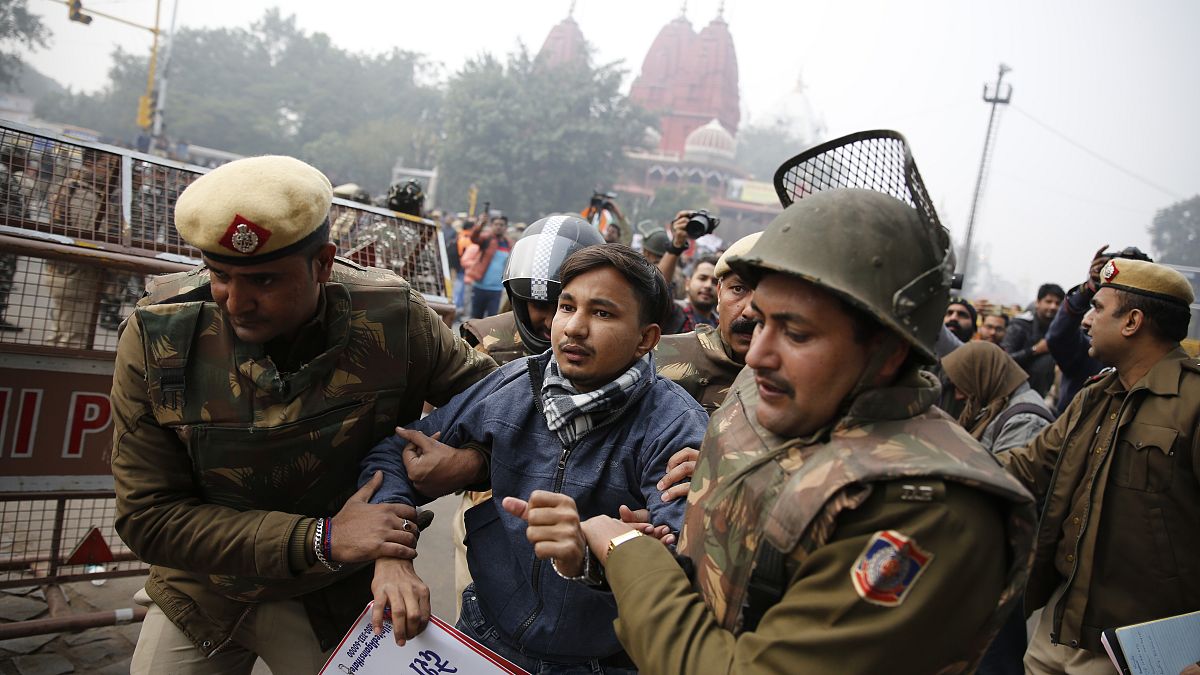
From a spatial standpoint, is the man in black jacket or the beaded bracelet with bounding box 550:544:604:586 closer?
the beaded bracelet with bounding box 550:544:604:586

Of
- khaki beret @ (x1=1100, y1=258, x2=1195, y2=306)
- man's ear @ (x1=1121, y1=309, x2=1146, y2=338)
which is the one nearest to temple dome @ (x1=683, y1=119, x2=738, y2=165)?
khaki beret @ (x1=1100, y1=258, x2=1195, y2=306)

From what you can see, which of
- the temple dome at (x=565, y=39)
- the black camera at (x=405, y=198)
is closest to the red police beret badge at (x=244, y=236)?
the black camera at (x=405, y=198)

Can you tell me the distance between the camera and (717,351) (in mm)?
3121

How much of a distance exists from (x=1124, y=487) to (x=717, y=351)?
155 centimetres

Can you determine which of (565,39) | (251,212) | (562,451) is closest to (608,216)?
(562,451)

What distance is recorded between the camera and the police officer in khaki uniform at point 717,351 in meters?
2.98

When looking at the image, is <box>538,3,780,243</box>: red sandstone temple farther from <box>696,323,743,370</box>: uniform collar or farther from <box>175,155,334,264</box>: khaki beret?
<box>175,155,334,264</box>: khaki beret

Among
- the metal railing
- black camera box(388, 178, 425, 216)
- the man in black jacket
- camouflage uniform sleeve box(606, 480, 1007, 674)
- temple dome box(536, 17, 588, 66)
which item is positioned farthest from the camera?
temple dome box(536, 17, 588, 66)

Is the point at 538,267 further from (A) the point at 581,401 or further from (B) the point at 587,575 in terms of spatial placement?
(B) the point at 587,575

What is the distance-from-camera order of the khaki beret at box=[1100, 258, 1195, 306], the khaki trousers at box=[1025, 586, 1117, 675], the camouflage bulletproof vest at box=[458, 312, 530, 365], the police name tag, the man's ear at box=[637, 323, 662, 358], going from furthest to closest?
the camouflage bulletproof vest at box=[458, 312, 530, 365]
the khaki beret at box=[1100, 258, 1195, 306]
the khaki trousers at box=[1025, 586, 1117, 675]
the man's ear at box=[637, 323, 662, 358]
the police name tag

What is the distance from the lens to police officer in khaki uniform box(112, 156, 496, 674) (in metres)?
→ 1.87

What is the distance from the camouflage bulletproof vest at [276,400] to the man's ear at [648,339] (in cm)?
68

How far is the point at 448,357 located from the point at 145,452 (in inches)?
32.9

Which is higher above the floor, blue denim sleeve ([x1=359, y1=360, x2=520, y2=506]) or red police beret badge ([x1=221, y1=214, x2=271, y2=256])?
red police beret badge ([x1=221, y1=214, x2=271, y2=256])
